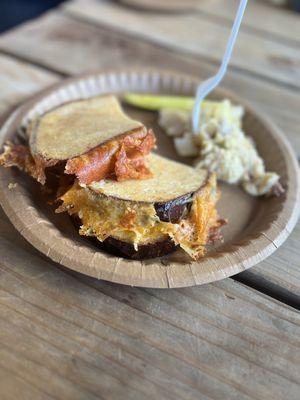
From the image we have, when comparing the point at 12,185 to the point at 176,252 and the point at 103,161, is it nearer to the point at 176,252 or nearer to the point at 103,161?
the point at 103,161

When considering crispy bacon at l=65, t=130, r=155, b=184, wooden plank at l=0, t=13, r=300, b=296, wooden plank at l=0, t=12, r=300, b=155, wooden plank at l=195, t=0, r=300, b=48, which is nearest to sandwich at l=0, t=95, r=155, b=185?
crispy bacon at l=65, t=130, r=155, b=184

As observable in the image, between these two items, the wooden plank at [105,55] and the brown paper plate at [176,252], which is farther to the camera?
the wooden plank at [105,55]

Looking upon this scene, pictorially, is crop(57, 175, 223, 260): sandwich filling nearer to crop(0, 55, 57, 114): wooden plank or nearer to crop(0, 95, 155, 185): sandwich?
crop(0, 95, 155, 185): sandwich

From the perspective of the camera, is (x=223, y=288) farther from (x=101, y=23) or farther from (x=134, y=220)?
(x=101, y=23)

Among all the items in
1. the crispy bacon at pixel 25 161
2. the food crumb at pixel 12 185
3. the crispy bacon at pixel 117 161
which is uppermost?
the crispy bacon at pixel 117 161

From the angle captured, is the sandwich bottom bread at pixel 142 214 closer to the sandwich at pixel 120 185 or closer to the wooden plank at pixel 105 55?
the sandwich at pixel 120 185

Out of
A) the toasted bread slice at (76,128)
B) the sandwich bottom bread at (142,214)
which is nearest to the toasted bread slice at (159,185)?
the sandwich bottom bread at (142,214)
